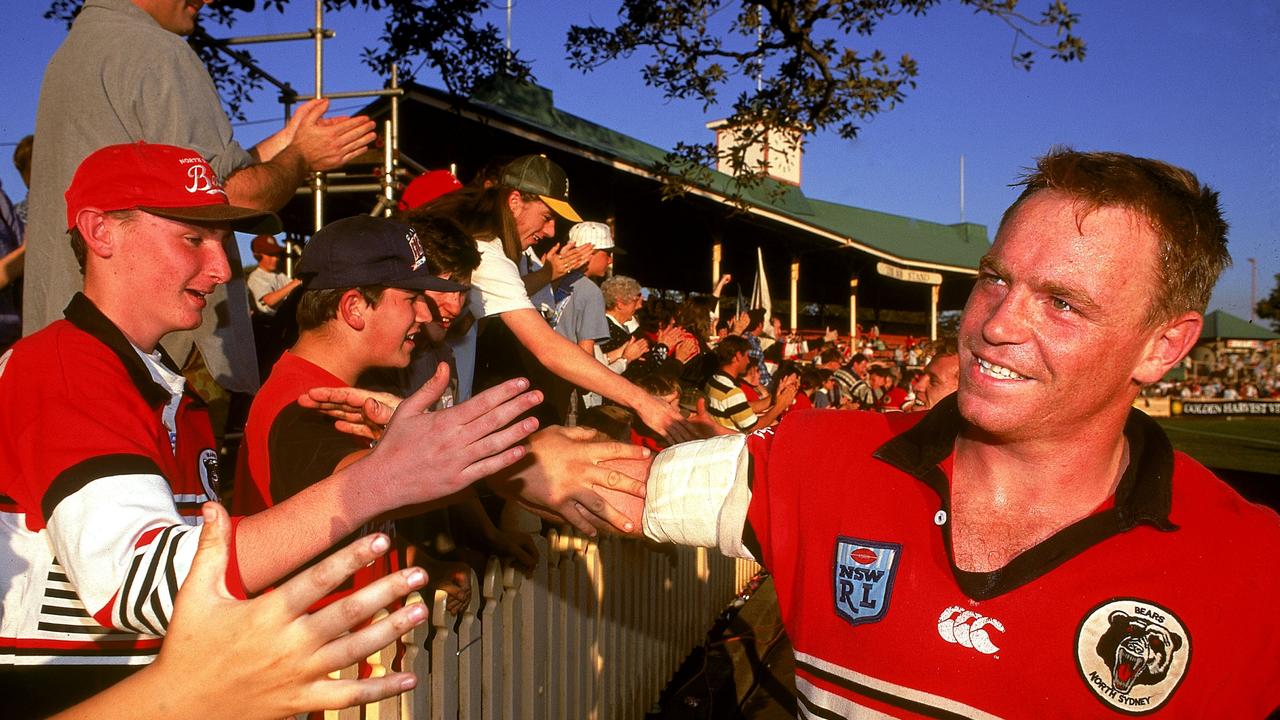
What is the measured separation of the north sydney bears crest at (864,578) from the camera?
1907mm

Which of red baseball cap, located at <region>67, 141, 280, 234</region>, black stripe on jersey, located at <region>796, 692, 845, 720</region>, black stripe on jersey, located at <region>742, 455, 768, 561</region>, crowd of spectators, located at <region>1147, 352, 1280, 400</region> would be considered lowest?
crowd of spectators, located at <region>1147, 352, 1280, 400</region>

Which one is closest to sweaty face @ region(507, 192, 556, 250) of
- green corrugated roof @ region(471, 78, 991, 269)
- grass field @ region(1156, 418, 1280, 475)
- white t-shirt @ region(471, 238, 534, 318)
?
white t-shirt @ region(471, 238, 534, 318)

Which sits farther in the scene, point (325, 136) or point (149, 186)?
point (325, 136)

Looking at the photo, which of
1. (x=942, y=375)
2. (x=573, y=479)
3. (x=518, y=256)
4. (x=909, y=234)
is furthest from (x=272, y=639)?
(x=909, y=234)

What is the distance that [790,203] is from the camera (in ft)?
93.6

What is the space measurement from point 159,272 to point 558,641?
7.90 feet

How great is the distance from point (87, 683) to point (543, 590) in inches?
76.1

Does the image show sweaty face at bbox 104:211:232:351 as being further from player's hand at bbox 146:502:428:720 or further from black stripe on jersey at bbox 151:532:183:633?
player's hand at bbox 146:502:428:720

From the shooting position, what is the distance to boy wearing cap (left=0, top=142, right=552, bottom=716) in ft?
5.06

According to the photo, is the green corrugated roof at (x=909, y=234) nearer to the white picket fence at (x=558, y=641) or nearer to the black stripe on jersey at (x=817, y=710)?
the white picket fence at (x=558, y=641)

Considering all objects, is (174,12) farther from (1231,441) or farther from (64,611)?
(1231,441)

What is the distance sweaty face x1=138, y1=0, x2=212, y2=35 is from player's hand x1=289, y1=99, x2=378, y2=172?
533mm

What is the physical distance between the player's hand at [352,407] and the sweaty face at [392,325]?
0.50 meters

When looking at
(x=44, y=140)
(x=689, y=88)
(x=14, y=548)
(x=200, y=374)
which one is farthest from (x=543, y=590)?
(x=689, y=88)
